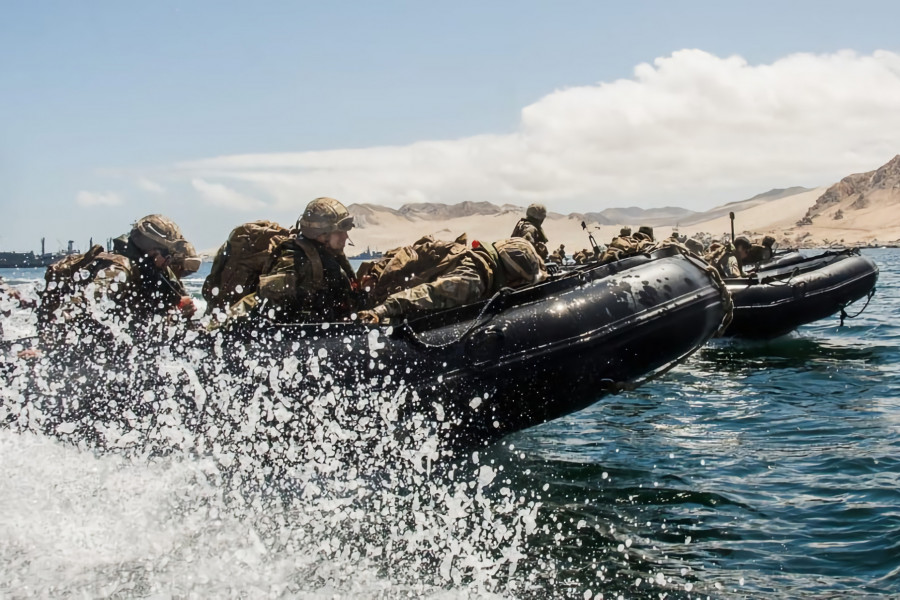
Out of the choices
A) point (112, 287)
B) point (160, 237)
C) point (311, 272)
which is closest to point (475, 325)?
point (311, 272)

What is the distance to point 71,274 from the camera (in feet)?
23.0

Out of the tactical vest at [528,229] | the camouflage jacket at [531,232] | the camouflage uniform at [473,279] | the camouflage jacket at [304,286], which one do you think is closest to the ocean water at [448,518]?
the camouflage jacket at [304,286]

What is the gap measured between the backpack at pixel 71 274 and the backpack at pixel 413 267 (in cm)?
191

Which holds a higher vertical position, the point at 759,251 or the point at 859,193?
the point at 859,193

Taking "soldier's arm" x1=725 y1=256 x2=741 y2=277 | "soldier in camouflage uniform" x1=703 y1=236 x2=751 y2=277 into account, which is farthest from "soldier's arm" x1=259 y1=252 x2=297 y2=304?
"soldier's arm" x1=725 y1=256 x2=741 y2=277

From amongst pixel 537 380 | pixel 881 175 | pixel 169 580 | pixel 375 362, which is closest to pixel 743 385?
pixel 537 380

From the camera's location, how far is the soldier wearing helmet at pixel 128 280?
261 inches

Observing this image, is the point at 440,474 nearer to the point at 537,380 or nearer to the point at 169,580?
the point at 537,380

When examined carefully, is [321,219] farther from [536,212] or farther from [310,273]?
[536,212]

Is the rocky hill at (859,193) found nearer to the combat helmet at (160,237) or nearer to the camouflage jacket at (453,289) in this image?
the camouflage jacket at (453,289)

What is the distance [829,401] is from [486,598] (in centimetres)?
671

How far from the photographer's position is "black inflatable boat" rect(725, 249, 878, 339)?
1388cm

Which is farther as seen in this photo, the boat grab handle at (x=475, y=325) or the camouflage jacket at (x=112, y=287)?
the camouflage jacket at (x=112, y=287)

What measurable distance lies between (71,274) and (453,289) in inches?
118
